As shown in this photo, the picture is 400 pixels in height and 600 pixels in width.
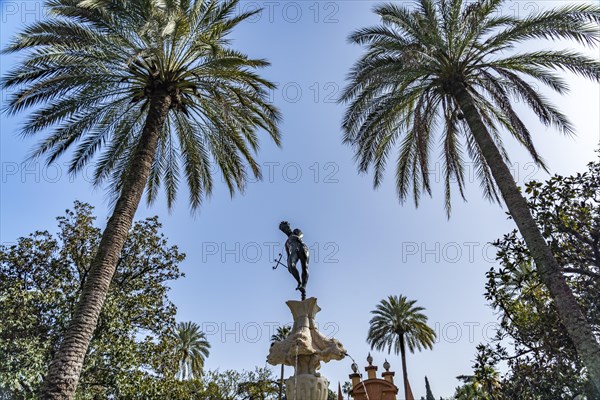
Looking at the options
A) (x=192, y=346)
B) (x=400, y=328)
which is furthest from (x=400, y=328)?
(x=192, y=346)

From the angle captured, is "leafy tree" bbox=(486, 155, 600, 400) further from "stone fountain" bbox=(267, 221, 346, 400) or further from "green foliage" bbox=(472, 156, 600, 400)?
"stone fountain" bbox=(267, 221, 346, 400)

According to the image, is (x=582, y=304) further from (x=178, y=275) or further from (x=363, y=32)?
(x=178, y=275)

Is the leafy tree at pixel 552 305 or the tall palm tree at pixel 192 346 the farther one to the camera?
the tall palm tree at pixel 192 346

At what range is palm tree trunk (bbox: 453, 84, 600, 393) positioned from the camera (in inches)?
302

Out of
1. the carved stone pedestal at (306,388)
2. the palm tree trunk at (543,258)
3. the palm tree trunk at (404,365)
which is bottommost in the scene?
the carved stone pedestal at (306,388)

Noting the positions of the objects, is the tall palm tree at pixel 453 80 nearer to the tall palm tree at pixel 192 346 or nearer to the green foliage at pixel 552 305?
the green foliage at pixel 552 305

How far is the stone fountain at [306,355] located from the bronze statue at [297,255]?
1.05 metres

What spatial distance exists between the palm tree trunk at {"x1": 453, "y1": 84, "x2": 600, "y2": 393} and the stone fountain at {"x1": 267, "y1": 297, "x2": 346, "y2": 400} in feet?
12.7

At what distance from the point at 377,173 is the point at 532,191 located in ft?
17.8

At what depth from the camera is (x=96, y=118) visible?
12242mm

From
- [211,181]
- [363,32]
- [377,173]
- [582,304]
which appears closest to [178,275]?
[211,181]

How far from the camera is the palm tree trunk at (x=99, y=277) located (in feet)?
24.4

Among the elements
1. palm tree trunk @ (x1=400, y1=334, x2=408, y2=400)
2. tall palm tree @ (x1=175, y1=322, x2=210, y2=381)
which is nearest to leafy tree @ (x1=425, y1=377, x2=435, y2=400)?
palm tree trunk @ (x1=400, y1=334, x2=408, y2=400)

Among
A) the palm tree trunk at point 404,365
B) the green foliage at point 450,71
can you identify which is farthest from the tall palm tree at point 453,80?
the palm tree trunk at point 404,365
